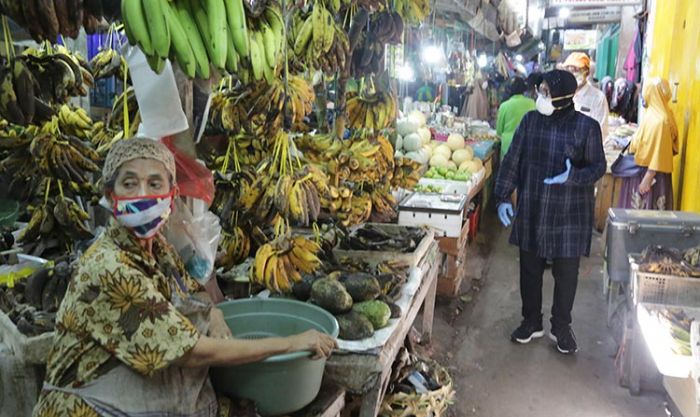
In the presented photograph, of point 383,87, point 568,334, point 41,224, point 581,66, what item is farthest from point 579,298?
point 41,224

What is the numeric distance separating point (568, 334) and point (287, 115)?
2.95 meters

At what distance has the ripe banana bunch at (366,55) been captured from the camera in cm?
369

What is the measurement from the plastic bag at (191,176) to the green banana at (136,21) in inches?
30.5

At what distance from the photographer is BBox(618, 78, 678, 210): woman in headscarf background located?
5.61m

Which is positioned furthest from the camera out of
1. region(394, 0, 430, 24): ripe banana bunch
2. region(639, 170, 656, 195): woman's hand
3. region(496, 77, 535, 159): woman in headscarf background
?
region(496, 77, 535, 159): woman in headscarf background

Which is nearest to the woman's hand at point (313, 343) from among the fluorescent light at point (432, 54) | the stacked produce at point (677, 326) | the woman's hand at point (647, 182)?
the stacked produce at point (677, 326)

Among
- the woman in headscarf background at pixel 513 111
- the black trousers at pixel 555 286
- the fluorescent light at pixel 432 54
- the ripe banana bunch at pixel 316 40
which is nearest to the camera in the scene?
the ripe banana bunch at pixel 316 40

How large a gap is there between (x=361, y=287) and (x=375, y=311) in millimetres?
163

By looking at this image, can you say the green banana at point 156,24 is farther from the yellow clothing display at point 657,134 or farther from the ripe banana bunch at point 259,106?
the yellow clothing display at point 657,134

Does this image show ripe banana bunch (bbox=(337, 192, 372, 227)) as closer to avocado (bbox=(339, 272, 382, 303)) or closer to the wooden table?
avocado (bbox=(339, 272, 382, 303))

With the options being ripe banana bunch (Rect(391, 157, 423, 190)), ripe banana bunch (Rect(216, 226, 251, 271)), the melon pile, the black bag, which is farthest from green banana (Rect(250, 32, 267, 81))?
the black bag

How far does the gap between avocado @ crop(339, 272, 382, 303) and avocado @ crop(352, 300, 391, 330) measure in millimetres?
52

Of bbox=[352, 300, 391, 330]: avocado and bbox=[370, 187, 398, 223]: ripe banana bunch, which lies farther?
bbox=[370, 187, 398, 223]: ripe banana bunch

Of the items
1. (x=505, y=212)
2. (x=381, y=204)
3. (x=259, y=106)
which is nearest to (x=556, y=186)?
(x=505, y=212)
